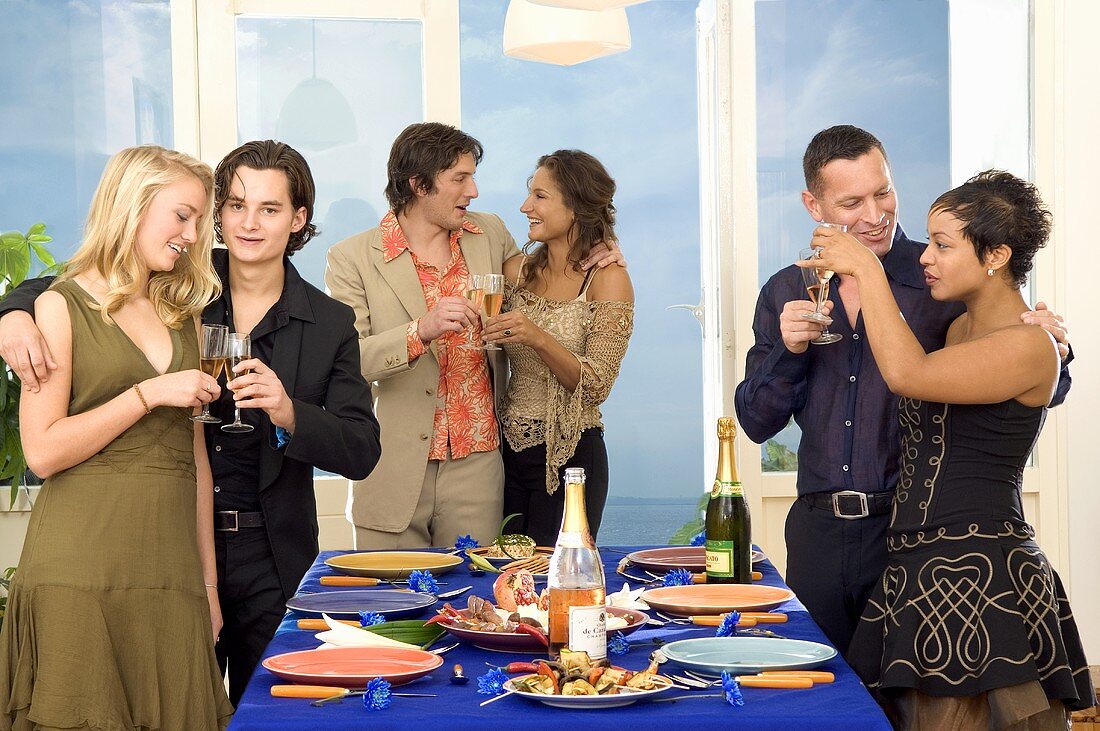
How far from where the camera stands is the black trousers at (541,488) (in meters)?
3.17

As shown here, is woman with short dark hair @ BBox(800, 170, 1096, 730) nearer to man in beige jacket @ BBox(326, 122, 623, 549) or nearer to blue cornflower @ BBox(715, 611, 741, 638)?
blue cornflower @ BBox(715, 611, 741, 638)

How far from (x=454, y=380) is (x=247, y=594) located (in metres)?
0.95

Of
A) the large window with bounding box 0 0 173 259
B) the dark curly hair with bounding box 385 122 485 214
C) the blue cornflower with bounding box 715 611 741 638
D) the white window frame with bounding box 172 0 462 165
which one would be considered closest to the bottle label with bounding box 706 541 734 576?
the blue cornflower with bounding box 715 611 741 638

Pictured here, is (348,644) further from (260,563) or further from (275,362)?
(275,362)

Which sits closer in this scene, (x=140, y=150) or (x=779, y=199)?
(x=140, y=150)

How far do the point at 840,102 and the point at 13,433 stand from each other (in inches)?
129

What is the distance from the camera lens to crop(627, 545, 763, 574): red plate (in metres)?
2.30

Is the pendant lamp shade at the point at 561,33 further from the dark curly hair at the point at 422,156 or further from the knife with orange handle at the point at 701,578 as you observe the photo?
the knife with orange handle at the point at 701,578

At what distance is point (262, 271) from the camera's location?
8.46ft

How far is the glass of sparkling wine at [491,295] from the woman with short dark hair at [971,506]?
939mm

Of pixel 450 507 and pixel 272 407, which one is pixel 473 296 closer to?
pixel 450 507

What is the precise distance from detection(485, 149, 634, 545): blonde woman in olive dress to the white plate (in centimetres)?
162

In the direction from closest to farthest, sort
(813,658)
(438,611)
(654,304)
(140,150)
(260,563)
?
(813,658) < (438,611) < (140,150) < (260,563) < (654,304)

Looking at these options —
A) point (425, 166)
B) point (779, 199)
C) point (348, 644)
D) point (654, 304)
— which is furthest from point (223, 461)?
point (654, 304)
